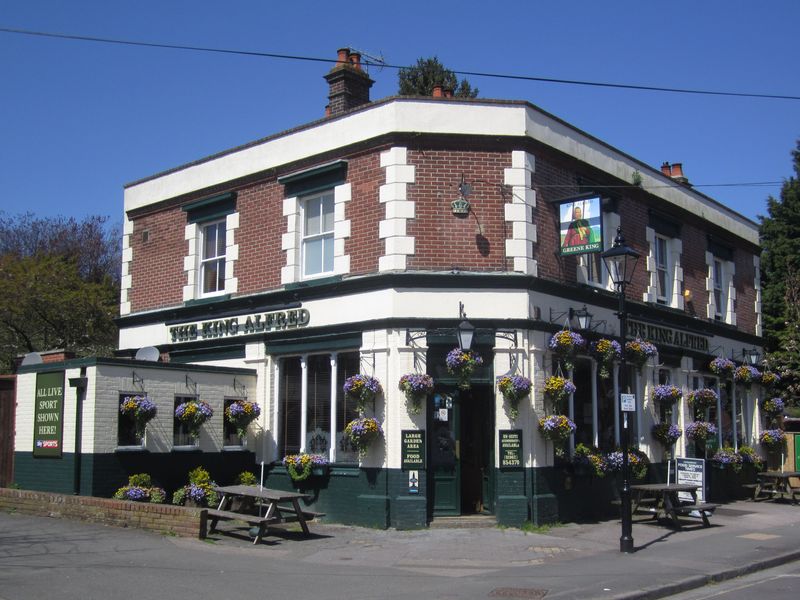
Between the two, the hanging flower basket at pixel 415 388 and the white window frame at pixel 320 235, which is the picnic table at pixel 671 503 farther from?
the white window frame at pixel 320 235

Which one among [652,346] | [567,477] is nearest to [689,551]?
[567,477]

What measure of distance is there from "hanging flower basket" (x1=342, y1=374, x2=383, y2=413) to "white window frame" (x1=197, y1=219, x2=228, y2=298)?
5.16m

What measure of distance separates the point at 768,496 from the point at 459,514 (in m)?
10.3

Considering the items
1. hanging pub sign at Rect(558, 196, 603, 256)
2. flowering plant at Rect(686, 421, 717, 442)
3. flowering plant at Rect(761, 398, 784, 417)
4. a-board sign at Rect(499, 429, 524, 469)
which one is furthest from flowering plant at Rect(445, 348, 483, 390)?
flowering plant at Rect(761, 398, 784, 417)

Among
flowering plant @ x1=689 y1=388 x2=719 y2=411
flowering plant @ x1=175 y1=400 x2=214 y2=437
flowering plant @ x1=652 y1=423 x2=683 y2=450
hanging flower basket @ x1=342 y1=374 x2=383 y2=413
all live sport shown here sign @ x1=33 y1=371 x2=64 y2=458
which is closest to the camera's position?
hanging flower basket @ x1=342 y1=374 x2=383 y2=413

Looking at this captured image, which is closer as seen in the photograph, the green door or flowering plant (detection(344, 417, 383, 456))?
flowering plant (detection(344, 417, 383, 456))

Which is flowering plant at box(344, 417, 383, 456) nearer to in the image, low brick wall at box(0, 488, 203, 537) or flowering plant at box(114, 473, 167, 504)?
low brick wall at box(0, 488, 203, 537)

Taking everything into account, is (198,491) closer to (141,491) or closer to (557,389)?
(141,491)

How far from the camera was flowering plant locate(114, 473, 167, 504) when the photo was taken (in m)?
15.2

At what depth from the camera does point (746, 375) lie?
2219 centimetres

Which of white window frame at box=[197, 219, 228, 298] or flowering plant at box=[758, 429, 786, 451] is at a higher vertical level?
white window frame at box=[197, 219, 228, 298]

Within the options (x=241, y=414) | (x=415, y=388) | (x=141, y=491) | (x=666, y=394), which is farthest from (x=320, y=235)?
(x=666, y=394)

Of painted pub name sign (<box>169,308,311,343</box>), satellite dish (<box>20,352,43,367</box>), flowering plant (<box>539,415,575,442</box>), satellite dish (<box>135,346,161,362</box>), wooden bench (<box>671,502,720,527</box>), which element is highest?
painted pub name sign (<box>169,308,311,343</box>)

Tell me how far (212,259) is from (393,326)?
19.3 ft
